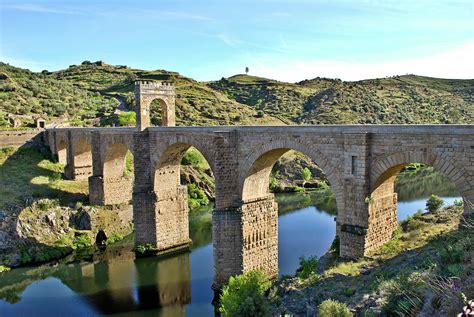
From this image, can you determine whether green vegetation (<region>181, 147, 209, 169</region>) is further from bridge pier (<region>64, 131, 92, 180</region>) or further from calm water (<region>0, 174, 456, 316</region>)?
calm water (<region>0, 174, 456, 316</region>)

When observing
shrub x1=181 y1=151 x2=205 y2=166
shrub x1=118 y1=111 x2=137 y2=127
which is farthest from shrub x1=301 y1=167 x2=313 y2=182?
shrub x1=118 y1=111 x2=137 y2=127

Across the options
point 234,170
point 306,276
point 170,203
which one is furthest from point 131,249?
point 306,276

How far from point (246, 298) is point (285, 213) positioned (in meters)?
18.7

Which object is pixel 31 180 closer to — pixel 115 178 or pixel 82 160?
pixel 82 160

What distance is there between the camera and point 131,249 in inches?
924

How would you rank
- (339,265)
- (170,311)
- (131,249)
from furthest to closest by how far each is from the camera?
1. (131,249)
2. (170,311)
3. (339,265)

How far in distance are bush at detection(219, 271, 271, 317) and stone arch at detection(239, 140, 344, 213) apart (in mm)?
3563

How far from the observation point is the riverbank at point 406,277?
21.1 ft

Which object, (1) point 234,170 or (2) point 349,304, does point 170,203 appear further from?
(2) point 349,304

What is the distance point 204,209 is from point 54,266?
12714 millimetres

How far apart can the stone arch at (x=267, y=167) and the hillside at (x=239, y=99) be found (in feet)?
85.1

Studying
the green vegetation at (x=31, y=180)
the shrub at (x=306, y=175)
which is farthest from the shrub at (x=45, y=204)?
the shrub at (x=306, y=175)

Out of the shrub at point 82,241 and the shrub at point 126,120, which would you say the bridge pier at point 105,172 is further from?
the shrub at point 126,120

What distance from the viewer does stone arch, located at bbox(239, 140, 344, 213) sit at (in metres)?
13.5
